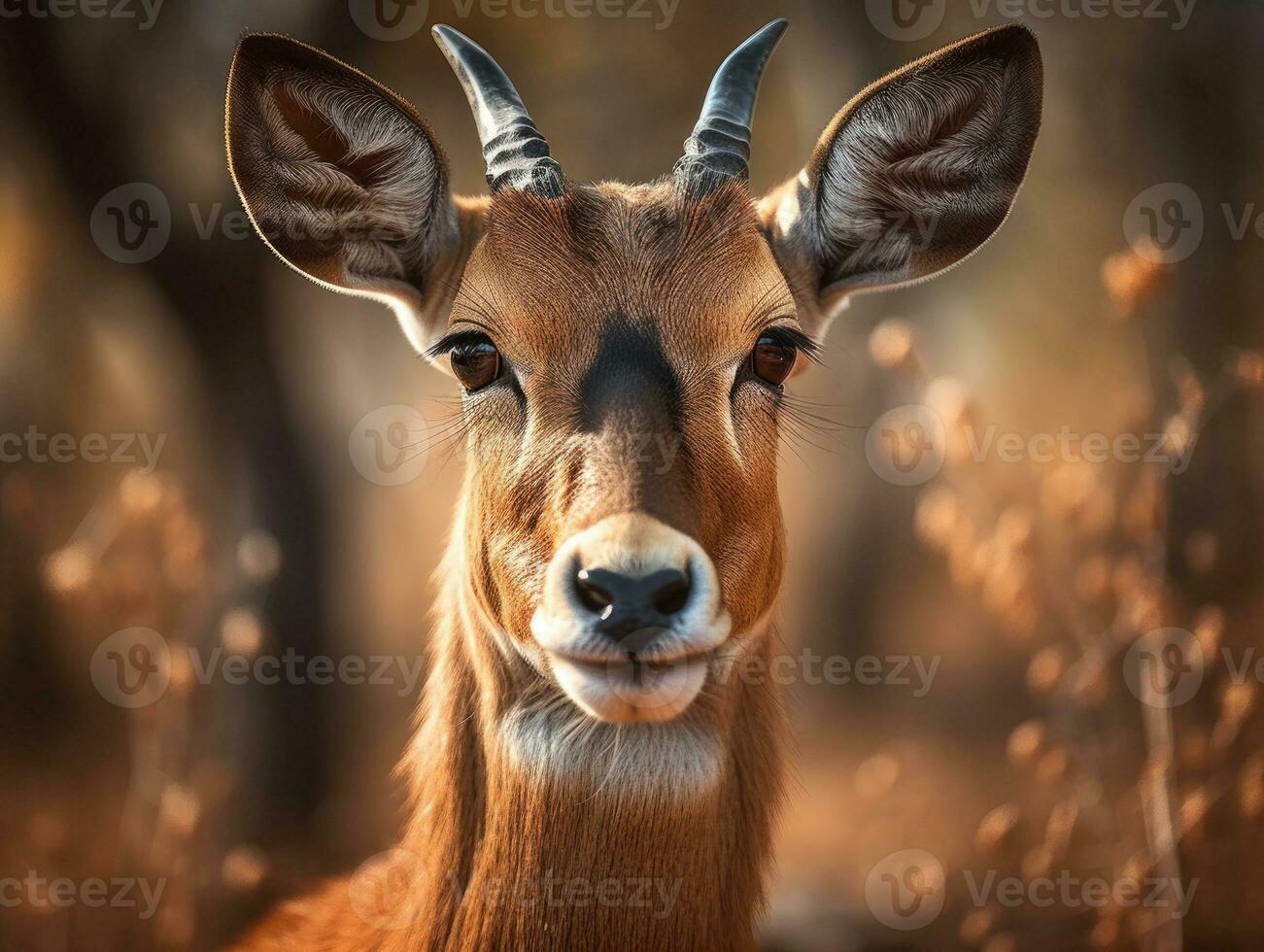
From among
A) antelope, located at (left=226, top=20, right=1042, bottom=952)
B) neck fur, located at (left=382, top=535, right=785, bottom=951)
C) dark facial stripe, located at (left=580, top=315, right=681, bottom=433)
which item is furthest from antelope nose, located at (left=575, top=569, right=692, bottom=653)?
neck fur, located at (left=382, top=535, right=785, bottom=951)

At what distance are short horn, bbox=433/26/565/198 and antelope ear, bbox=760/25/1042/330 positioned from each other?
36.3 inches

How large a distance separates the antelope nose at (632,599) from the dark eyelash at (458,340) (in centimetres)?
111

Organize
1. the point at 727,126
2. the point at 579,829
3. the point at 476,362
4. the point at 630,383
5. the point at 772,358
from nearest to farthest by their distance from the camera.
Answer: the point at 630,383 → the point at 579,829 → the point at 476,362 → the point at 772,358 → the point at 727,126

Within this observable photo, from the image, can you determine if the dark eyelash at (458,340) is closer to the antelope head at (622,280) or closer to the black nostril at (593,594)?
the antelope head at (622,280)

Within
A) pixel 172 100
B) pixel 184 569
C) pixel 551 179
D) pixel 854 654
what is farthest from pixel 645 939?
pixel 172 100

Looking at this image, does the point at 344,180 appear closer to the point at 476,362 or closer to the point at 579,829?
the point at 476,362

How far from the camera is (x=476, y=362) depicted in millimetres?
3707

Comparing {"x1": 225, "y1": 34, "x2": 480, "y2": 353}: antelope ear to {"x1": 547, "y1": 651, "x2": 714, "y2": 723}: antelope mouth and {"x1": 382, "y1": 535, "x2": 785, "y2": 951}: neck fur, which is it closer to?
{"x1": 382, "y1": 535, "x2": 785, "y2": 951}: neck fur

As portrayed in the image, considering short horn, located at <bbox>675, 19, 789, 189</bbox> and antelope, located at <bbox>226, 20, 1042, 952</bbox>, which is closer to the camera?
antelope, located at <bbox>226, 20, 1042, 952</bbox>

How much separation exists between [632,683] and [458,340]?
54.9 inches

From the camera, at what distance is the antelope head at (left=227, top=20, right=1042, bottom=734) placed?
316cm

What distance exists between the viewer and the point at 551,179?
3.75 m

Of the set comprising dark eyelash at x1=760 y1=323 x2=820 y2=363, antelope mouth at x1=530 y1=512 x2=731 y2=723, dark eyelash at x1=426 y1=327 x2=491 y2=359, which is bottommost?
antelope mouth at x1=530 y1=512 x2=731 y2=723

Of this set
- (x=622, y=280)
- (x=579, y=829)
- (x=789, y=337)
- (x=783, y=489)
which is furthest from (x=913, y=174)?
(x=783, y=489)
